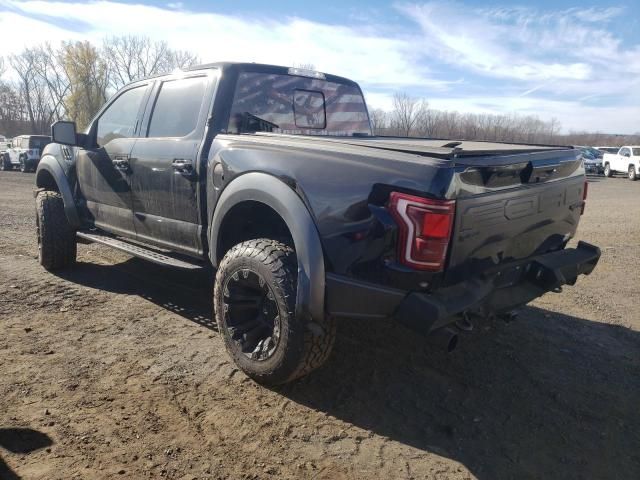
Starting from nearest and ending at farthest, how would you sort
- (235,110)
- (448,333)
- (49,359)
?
(448,333)
(49,359)
(235,110)

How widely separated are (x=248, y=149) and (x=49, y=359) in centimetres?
199

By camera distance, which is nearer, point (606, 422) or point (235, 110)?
point (606, 422)

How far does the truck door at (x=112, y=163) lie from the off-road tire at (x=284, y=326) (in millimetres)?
1800

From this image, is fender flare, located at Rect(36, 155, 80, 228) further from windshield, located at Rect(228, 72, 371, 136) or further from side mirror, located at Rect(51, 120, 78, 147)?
windshield, located at Rect(228, 72, 371, 136)

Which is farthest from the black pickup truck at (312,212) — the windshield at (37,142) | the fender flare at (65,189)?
the windshield at (37,142)

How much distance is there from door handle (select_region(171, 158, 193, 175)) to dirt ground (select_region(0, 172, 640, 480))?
4.20ft

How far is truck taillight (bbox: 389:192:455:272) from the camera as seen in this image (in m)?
2.33

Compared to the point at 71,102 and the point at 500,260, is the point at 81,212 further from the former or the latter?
the point at 71,102

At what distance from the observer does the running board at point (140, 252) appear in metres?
3.77

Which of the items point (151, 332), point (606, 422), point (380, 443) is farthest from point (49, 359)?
point (606, 422)

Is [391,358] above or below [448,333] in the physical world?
below

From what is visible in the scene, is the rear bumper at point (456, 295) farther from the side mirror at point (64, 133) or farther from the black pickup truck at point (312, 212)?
the side mirror at point (64, 133)

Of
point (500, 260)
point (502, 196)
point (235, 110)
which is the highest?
point (235, 110)

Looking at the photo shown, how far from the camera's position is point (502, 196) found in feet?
8.63
